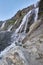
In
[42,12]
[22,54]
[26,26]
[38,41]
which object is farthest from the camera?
[26,26]

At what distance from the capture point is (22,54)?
6.38 meters

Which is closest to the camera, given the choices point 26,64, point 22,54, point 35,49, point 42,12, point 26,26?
point 26,64

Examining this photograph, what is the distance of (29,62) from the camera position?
5.98m

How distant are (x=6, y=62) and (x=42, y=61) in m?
1.27

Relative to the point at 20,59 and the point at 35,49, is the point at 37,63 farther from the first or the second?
the point at 35,49

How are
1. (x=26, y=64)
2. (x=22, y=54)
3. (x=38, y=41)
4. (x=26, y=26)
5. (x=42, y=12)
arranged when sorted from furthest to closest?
(x=26, y=26), (x=42, y=12), (x=38, y=41), (x=22, y=54), (x=26, y=64)

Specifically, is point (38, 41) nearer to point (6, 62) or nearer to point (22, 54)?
point (22, 54)

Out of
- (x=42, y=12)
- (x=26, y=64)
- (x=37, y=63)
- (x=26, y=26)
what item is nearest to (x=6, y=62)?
(x=26, y=64)

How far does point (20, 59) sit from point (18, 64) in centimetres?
29

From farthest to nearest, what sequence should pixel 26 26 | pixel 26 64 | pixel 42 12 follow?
pixel 26 26, pixel 42 12, pixel 26 64

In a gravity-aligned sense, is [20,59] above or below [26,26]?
above

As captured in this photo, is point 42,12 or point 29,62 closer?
point 29,62

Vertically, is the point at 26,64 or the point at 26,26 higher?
the point at 26,64

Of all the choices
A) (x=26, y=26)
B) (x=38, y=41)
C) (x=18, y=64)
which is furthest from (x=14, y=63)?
(x=26, y=26)
